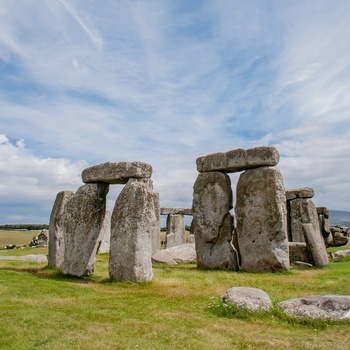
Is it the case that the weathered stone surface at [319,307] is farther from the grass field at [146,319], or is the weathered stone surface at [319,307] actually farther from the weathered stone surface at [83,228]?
the weathered stone surface at [83,228]

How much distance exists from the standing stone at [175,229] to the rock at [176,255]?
8.96m

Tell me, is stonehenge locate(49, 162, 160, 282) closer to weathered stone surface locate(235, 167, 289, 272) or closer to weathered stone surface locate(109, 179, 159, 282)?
weathered stone surface locate(109, 179, 159, 282)

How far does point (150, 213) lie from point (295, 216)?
13044mm

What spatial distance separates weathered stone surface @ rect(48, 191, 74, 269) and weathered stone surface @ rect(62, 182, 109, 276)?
1.87m

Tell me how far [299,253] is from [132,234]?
9.46 meters

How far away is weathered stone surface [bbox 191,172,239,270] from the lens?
16156mm

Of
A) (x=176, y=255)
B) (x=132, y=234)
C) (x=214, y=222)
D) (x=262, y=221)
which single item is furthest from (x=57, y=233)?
(x=262, y=221)

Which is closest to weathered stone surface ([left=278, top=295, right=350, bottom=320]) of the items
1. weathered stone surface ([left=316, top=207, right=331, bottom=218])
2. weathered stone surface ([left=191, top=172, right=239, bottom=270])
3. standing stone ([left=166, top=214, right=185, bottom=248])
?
weathered stone surface ([left=191, top=172, right=239, bottom=270])

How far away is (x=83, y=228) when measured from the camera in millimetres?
12945

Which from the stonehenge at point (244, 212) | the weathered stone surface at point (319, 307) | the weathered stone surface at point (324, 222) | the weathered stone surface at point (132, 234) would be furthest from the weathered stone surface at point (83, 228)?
the weathered stone surface at point (324, 222)

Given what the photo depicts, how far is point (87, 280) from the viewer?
40.2 feet

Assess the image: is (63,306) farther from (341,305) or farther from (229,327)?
(341,305)

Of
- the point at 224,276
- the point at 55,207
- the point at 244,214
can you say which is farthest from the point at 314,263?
the point at 55,207

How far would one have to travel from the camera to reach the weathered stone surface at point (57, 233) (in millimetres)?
14828
